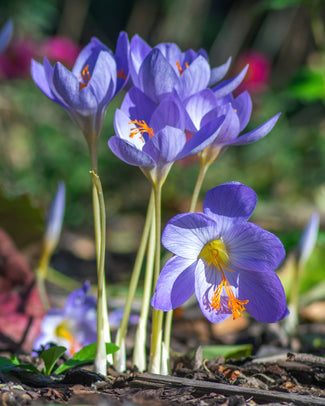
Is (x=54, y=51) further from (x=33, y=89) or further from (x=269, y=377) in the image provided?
(x=269, y=377)

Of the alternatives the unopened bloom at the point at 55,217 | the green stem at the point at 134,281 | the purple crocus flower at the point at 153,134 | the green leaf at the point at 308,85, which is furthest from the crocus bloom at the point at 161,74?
the green leaf at the point at 308,85

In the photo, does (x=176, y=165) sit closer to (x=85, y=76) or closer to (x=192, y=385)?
(x=85, y=76)

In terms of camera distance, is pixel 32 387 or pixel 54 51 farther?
pixel 54 51

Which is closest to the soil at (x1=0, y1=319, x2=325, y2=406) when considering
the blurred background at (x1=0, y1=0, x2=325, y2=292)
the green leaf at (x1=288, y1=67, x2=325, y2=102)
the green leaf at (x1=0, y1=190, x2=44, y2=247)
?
the blurred background at (x1=0, y1=0, x2=325, y2=292)

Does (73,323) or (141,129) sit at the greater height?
(141,129)

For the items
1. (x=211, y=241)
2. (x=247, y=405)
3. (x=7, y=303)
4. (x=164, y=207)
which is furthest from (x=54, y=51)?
(x=247, y=405)

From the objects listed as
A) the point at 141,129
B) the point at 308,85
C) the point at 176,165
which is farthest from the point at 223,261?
the point at 176,165

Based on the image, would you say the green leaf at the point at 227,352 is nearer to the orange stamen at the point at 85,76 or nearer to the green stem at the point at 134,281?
the green stem at the point at 134,281
